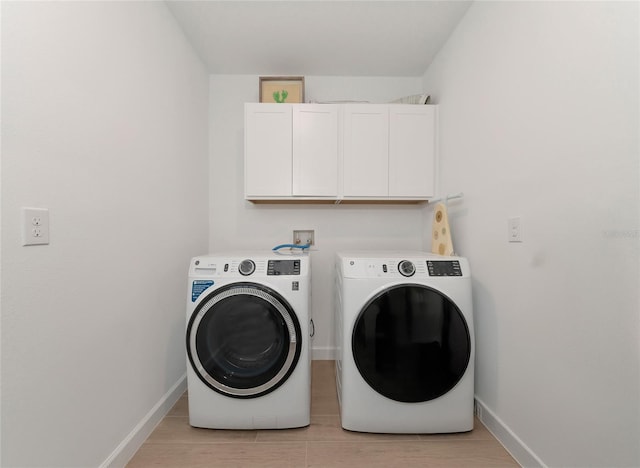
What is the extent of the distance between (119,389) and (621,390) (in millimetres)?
1930

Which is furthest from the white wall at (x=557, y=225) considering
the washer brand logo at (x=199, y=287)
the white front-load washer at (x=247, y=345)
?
the washer brand logo at (x=199, y=287)

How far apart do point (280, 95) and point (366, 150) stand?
0.81 meters

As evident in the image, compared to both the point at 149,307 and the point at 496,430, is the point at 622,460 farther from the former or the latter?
the point at 149,307

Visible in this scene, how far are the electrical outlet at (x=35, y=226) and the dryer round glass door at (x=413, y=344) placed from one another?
129cm

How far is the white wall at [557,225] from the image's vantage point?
877 mm

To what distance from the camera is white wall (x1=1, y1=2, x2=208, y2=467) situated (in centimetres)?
83

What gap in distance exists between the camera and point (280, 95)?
2152 mm

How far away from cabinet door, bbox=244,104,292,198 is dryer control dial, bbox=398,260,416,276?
3.42ft

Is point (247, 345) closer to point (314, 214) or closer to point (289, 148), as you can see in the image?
point (314, 214)

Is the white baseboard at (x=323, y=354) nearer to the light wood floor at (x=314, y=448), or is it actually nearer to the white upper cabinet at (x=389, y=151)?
the light wood floor at (x=314, y=448)

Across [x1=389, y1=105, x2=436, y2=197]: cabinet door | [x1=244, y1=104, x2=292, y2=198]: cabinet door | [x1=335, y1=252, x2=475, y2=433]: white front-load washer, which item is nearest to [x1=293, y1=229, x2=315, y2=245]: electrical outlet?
[x1=244, y1=104, x2=292, y2=198]: cabinet door

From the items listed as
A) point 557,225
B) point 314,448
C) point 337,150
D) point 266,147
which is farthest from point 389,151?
point 314,448

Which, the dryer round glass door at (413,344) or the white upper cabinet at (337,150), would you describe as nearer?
the dryer round glass door at (413,344)

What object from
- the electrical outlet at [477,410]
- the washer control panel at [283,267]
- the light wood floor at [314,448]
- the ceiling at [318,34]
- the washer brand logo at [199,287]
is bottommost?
the light wood floor at [314,448]
